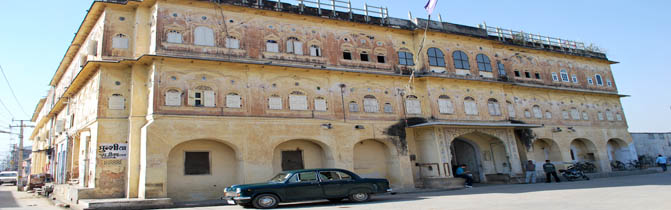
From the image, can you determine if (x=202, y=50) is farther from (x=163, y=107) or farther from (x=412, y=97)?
(x=412, y=97)

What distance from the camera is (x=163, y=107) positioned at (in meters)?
17.0

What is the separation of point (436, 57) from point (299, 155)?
10.4 metres

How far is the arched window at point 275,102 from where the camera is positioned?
63.1 feet

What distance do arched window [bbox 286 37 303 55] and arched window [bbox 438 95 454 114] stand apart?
28.3ft

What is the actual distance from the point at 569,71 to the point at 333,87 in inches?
817

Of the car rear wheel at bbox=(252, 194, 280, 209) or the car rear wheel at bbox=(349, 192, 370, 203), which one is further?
the car rear wheel at bbox=(349, 192, 370, 203)

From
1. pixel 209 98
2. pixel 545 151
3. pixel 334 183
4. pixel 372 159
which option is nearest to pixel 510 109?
pixel 545 151

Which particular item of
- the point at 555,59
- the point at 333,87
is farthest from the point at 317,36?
the point at 555,59

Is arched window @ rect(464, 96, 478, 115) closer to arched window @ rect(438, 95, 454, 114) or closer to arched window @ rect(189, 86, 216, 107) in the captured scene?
arched window @ rect(438, 95, 454, 114)

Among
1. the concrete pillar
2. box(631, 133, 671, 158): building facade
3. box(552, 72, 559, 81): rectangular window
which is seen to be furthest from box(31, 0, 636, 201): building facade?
box(631, 133, 671, 158): building facade

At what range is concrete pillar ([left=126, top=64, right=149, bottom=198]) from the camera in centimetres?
1670

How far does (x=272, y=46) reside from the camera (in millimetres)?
20359

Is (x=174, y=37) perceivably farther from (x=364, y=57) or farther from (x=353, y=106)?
(x=364, y=57)

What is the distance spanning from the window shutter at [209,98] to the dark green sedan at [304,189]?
6.01 m
